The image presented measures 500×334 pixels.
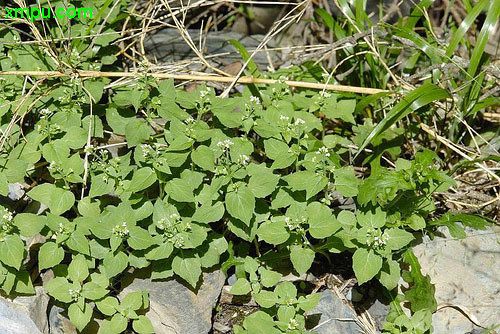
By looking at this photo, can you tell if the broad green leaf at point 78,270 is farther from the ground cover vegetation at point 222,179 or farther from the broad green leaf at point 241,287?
the broad green leaf at point 241,287

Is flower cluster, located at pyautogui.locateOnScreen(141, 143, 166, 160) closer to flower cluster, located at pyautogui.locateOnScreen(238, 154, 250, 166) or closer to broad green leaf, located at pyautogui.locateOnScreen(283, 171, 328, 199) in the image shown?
flower cluster, located at pyautogui.locateOnScreen(238, 154, 250, 166)

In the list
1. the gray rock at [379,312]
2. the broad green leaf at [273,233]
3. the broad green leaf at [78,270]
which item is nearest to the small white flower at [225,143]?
the broad green leaf at [273,233]

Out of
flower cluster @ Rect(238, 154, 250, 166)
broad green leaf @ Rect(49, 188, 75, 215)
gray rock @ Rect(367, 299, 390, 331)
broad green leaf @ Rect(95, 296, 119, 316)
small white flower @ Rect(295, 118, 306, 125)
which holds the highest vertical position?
small white flower @ Rect(295, 118, 306, 125)

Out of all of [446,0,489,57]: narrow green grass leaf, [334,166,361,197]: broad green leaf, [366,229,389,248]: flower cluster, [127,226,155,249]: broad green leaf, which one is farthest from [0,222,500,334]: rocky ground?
[446,0,489,57]: narrow green grass leaf

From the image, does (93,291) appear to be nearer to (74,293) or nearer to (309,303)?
(74,293)

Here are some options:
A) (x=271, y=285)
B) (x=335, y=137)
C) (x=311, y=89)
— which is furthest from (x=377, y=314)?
(x=311, y=89)

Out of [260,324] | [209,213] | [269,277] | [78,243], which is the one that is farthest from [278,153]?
[78,243]
